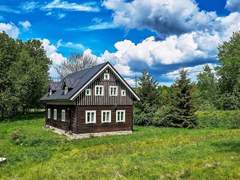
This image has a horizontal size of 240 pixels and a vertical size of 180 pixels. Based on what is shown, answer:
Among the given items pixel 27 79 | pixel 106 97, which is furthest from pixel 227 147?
pixel 27 79

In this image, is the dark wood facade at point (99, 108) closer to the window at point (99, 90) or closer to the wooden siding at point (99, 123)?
the wooden siding at point (99, 123)

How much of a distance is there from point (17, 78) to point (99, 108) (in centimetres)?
2652

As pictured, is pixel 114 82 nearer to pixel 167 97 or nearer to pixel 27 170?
pixel 167 97

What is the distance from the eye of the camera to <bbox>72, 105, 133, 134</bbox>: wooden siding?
1341 inches

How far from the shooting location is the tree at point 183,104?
42.3 meters

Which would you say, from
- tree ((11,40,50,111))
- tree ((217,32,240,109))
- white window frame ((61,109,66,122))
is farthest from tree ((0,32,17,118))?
tree ((217,32,240,109))

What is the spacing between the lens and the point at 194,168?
14469 millimetres

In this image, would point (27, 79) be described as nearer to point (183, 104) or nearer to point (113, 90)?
point (113, 90)

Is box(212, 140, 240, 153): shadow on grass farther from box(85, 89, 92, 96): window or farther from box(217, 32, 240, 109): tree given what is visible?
box(217, 32, 240, 109): tree

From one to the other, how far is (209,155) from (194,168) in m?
4.15

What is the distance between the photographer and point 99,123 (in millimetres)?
35406

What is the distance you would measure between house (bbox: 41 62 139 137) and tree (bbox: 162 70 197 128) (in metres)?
7.23

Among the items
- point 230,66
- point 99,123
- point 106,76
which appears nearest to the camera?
point 99,123

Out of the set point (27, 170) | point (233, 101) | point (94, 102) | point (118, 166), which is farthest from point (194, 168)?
point (233, 101)
